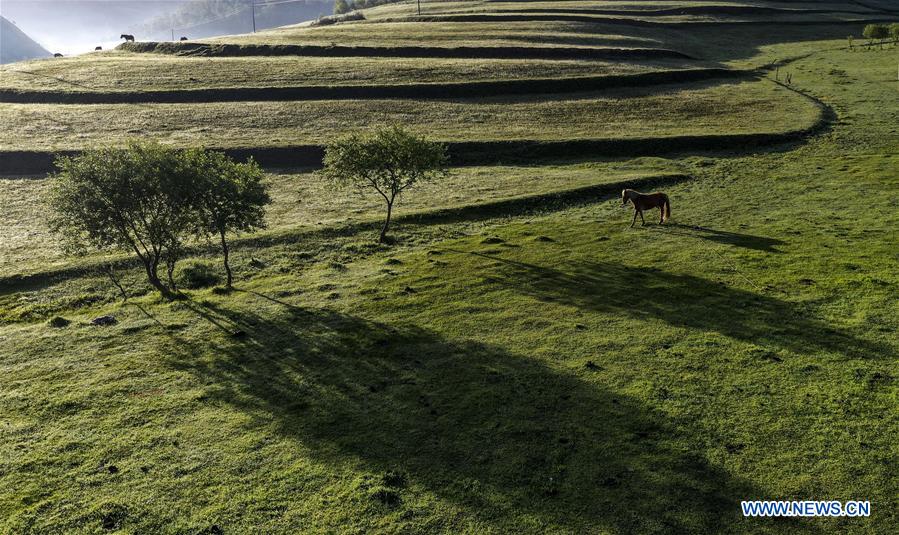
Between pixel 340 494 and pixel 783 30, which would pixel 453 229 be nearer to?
pixel 340 494

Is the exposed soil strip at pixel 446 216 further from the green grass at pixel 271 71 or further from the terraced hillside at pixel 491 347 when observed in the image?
the green grass at pixel 271 71

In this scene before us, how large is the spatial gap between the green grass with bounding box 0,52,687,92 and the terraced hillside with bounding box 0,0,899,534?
20291 mm

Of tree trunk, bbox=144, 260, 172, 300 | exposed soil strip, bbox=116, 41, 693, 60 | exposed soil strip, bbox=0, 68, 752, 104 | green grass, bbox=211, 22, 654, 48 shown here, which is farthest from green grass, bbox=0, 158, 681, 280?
green grass, bbox=211, 22, 654, 48

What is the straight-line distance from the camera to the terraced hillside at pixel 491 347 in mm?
19828

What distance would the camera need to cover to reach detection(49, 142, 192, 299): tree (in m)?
35.2

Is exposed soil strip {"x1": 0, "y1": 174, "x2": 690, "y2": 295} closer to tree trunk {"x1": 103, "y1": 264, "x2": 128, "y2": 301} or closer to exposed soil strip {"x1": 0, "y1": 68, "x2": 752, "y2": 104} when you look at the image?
tree trunk {"x1": 103, "y1": 264, "x2": 128, "y2": 301}

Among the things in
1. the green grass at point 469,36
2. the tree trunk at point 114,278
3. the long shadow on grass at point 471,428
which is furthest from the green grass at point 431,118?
the long shadow on grass at point 471,428

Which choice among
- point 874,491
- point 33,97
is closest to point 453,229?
point 874,491

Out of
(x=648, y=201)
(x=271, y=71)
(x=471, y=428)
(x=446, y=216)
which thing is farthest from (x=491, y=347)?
(x=271, y=71)

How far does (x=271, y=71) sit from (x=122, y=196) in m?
71.0

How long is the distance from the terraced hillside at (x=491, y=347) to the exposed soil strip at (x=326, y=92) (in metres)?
13.5

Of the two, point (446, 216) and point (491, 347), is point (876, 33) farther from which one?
point (491, 347)

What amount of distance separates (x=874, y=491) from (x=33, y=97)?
105190mm

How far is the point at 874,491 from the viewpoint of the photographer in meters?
18.9
